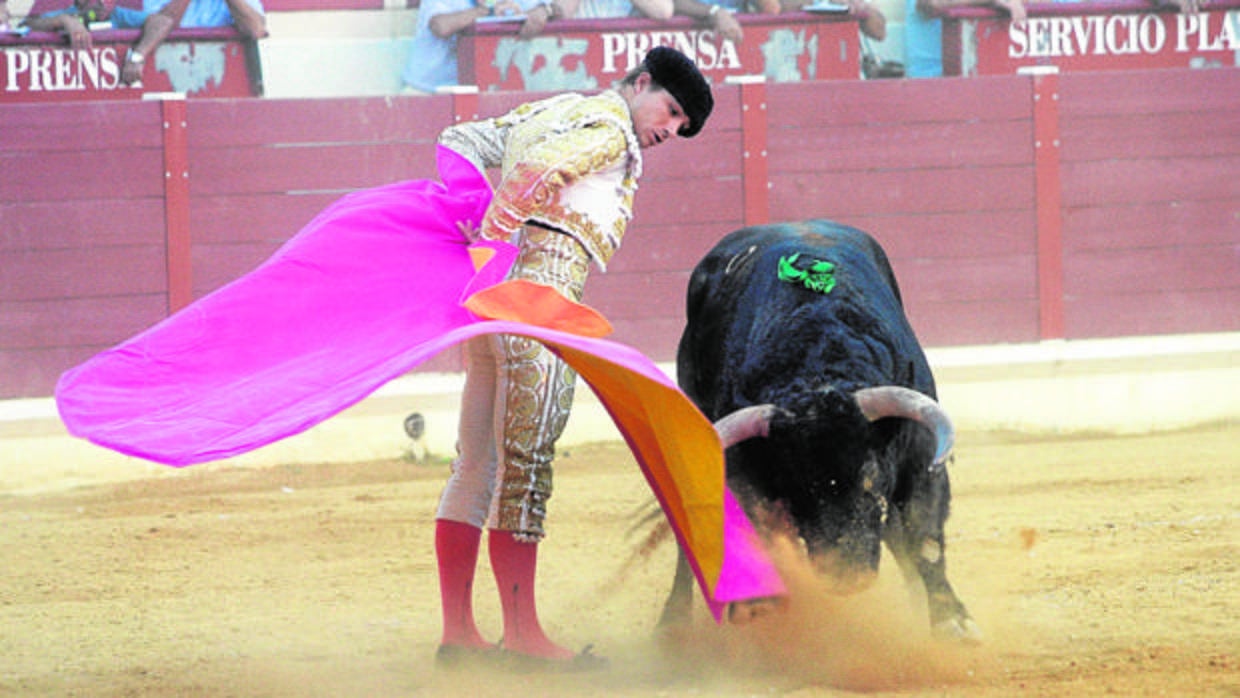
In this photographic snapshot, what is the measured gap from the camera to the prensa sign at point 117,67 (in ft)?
22.1

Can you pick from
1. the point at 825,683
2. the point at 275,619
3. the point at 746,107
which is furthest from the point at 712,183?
the point at 825,683

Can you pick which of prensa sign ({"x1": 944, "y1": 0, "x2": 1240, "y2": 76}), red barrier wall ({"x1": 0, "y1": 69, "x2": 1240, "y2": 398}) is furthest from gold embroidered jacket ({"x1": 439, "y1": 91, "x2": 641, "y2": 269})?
prensa sign ({"x1": 944, "y1": 0, "x2": 1240, "y2": 76})

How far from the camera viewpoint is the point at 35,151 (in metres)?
6.28

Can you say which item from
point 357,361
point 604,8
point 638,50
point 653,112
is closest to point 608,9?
point 604,8

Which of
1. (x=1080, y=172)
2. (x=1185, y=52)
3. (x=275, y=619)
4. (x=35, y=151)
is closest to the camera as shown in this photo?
(x=275, y=619)

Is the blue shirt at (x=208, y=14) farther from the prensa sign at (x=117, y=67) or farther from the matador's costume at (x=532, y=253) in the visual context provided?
the matador's costume at (x=532, y=253)

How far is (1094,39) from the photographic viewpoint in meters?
7.75

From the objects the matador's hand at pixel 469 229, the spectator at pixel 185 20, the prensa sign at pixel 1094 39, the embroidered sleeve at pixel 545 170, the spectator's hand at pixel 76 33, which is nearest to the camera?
the embroidered sleeve at pixel 545 170

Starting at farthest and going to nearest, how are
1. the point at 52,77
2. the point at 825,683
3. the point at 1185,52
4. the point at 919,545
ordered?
the point at 1185,52, the point at 52,77, the point at 919,545, the point at 825,683

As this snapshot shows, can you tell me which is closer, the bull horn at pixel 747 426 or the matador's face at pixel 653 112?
the matador's face at pixel 653 112

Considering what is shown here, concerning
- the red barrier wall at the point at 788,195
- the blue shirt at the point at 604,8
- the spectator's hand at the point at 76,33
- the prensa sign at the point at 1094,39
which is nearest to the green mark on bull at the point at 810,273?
the red barrier wall at the point at 788,195

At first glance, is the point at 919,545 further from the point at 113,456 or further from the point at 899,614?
the point at 113,456

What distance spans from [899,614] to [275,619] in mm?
1313

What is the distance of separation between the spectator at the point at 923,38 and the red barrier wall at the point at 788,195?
643 millimetres
